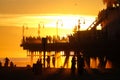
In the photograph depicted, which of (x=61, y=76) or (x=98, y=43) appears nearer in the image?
(x=61, y=76)

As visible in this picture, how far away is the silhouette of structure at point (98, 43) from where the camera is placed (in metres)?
72.2

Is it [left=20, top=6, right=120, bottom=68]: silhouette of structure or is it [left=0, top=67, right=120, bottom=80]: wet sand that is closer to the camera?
[left=0, top=67, right=120, bottom=80]: wet sand

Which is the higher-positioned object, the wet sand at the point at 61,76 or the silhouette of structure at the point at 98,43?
the silhouette of structure at the point at 98,43

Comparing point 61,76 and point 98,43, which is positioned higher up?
point 98,43

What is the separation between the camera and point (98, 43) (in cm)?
7325

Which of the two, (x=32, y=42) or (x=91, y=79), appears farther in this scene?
(x=32, y=42)

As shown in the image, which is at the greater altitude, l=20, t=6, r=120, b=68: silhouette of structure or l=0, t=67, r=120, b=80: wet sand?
l=20, t=6, r=120, b=68: silhouette of structure

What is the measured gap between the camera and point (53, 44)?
90.1 m

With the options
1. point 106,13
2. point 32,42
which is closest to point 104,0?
point 106,13

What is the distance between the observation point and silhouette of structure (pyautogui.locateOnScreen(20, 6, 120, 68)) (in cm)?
7219

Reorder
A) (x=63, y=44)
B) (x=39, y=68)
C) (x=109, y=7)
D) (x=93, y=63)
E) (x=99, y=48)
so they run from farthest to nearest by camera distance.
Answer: (x=93, y=63), (x=109, y=7), (x=63, y=44), (x=99, y=48), (x=39, y=68)

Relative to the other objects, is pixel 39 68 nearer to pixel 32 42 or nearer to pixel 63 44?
pixel 63 44

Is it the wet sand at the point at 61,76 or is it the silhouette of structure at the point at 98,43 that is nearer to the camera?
the wet sand at the point at 61,76

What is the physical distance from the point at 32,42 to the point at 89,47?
83.7 ft
